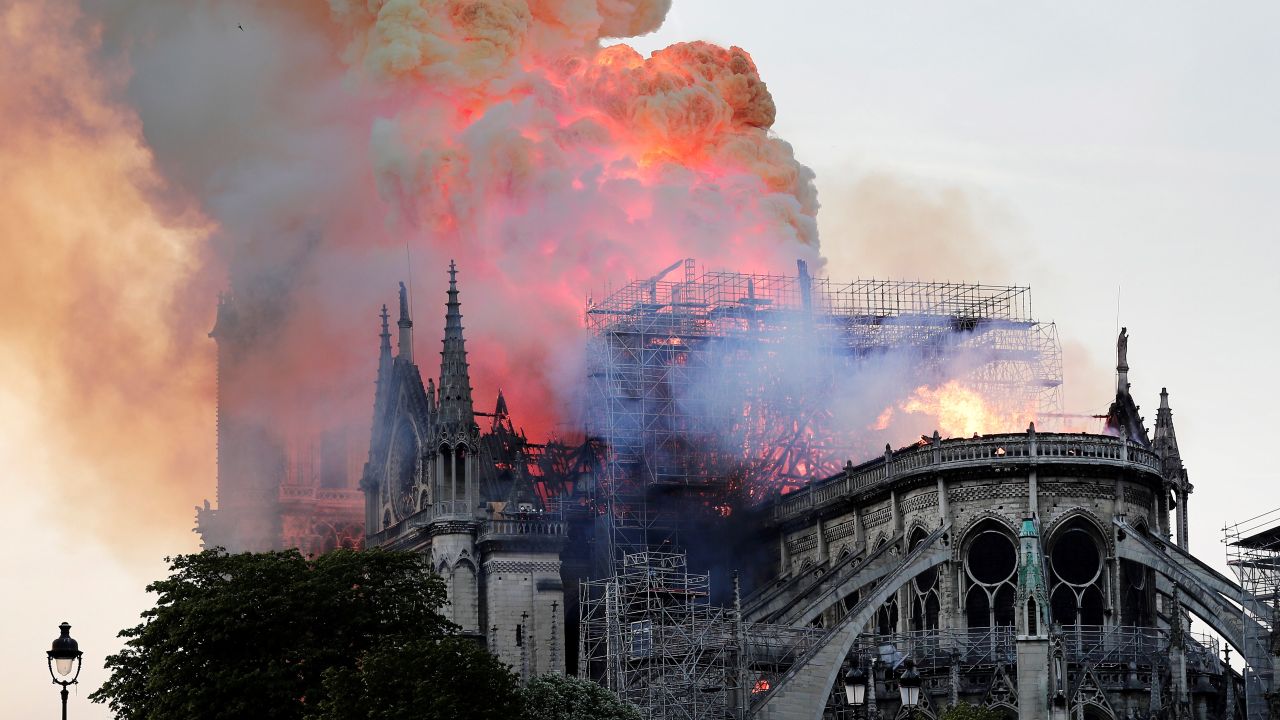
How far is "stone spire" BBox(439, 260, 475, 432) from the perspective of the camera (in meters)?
108

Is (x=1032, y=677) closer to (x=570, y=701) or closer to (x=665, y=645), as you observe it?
(x=570, y=701)

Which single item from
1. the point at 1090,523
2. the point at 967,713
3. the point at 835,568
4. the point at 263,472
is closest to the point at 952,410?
the point at 835,568

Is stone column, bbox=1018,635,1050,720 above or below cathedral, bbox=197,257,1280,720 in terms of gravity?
below

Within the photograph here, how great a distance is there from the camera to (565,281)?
112m

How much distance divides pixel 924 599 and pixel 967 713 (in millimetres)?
15621

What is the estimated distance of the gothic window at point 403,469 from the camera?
115500 millimetres

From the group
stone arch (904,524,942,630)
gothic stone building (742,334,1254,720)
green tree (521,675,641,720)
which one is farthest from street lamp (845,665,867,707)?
stone arch (904,524,942,630)

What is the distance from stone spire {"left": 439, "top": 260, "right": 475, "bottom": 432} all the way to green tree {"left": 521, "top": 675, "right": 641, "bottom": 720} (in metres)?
25.6

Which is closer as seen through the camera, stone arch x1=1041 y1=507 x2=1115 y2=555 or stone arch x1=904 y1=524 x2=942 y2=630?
stone arch x1=1041 y1=507 x2=1115 y2=555

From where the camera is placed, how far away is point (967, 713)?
8000 cm

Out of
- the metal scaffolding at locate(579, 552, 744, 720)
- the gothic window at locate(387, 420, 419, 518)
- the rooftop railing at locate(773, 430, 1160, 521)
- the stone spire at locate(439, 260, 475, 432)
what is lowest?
the metal scaffolding at locate(579, 552, 744, 720)

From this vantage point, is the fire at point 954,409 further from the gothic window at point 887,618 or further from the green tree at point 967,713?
the green tree at point 967,713

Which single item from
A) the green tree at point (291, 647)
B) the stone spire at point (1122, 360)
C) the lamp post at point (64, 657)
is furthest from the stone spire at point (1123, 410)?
the lamp post at point (64, 657)

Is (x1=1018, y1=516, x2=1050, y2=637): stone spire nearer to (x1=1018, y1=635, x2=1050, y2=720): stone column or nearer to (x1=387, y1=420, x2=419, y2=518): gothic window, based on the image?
(x1=1018, y1=635, x2=1050, y2=720): stone column
